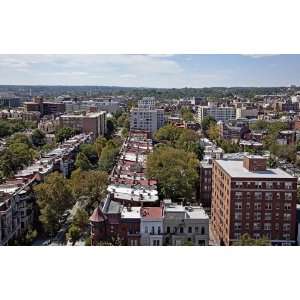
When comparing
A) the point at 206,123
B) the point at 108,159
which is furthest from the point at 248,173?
the point at 206,123

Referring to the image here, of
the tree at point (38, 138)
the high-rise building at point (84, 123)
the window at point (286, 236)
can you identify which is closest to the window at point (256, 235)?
the window at point (286, 236)

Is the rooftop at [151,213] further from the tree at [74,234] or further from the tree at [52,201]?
the tree at [52,201]

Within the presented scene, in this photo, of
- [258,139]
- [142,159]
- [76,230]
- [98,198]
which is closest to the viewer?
[76,230]

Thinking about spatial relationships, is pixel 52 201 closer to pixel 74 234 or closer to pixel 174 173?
pixel 74 234

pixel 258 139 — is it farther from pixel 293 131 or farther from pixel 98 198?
A: pixel 98 198

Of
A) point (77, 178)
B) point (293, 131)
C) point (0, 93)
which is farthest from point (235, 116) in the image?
point (77, 178)

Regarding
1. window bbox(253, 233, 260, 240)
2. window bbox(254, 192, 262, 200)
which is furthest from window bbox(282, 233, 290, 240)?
window bbox(254, 192, 262, 200)
